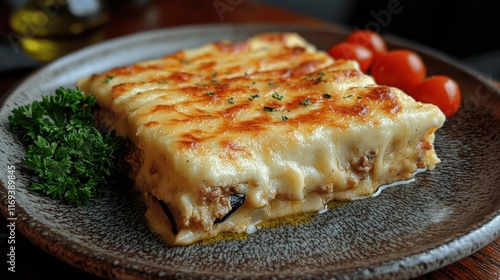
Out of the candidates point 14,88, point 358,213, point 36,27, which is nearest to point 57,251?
point 358,213

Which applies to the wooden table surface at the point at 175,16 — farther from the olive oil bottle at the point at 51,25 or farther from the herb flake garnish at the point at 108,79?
Answer: the herb flake garnish at the point at 108,79

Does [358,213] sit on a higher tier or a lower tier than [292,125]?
lower

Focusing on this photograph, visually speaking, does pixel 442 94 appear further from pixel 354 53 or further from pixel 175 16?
pixel 175 16

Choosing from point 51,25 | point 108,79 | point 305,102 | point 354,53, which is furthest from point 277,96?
point 51,25

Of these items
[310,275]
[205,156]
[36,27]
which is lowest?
[36,27]

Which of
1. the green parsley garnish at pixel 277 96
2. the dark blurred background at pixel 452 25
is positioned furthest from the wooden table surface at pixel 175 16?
the green parsley garnish at pixel 277 96

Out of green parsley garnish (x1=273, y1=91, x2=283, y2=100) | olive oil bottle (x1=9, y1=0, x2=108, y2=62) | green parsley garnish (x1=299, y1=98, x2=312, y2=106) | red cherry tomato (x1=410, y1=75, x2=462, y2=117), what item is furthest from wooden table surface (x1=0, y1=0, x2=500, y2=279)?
green parsley garnish (x1=299, y1=98, x2=312, y2=106)

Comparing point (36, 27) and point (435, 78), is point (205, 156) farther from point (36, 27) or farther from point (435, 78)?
point (36, 27)
